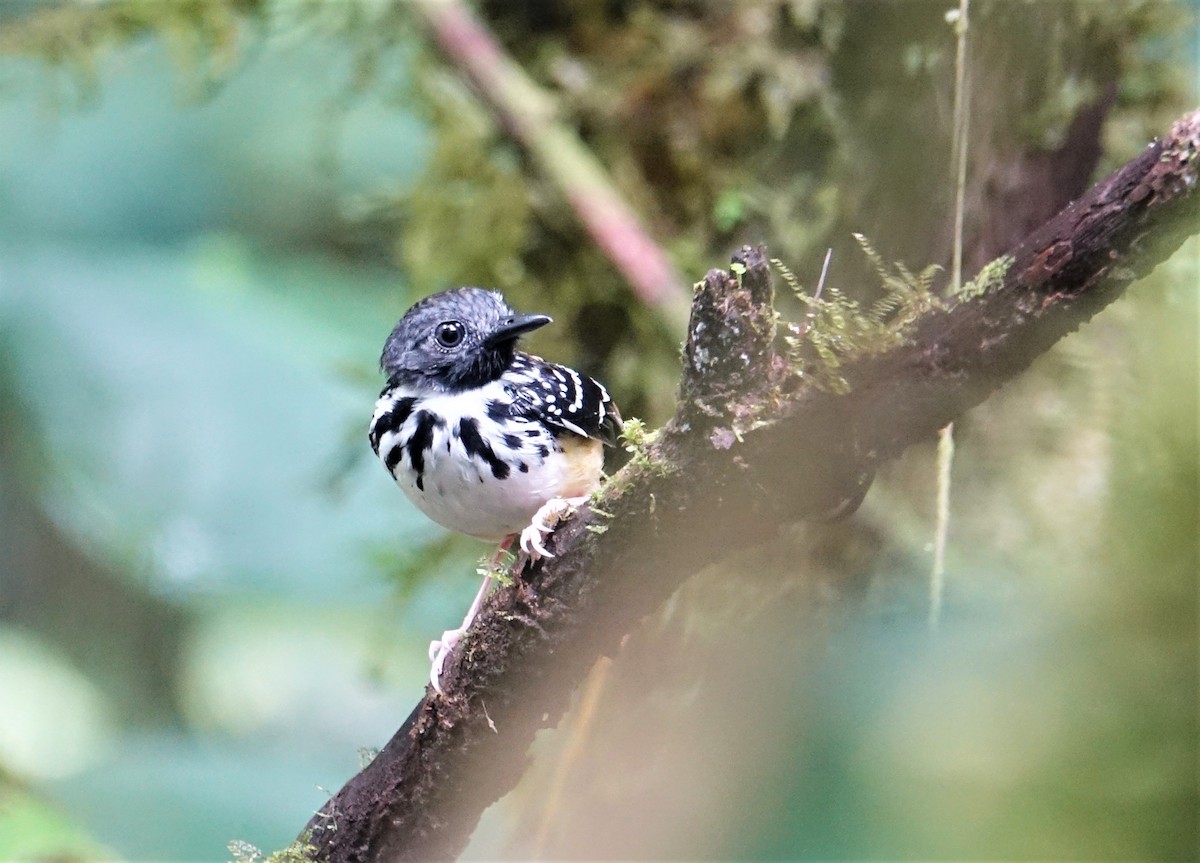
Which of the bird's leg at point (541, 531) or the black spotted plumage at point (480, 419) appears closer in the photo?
the bird's leg at point (541, 531)

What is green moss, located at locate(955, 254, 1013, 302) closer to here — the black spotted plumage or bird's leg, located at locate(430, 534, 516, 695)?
bird's leg, located at locate(430, 534, 516, 695)

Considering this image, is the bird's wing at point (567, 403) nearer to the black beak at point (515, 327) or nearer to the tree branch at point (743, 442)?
the black beak at point (515, 327)

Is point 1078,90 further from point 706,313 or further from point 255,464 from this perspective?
point 255,464

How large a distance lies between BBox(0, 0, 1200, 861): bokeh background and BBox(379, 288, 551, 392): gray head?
1.87 ft

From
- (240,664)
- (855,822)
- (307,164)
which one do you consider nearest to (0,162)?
(307,164)

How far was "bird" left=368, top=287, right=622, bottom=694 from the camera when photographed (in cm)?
179

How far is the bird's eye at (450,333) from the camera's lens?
6.61 ft

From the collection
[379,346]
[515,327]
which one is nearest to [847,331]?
[515,327]

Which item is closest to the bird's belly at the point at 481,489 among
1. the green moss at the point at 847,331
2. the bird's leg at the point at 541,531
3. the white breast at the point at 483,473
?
the white breast at the point at 483,473

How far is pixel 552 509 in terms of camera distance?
1.45 meters

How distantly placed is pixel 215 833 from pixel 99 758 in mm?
472

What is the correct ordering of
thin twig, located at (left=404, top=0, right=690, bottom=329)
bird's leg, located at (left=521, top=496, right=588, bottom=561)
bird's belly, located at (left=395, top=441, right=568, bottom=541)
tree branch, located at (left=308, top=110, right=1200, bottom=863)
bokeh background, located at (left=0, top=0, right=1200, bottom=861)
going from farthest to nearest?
thin twig, located at (left=404, top=0, right=690, bottom=329), bokeh background, located at (left=0, top=0, right=1200, bottom=861), bird's belly, located at (left=395, top=441, right=568, bottom=541), bird's leg, located at (left=521, top=496, right=588, bottom=561), tree branch, located at (left=308, top=110, right=1200, bottom=863)

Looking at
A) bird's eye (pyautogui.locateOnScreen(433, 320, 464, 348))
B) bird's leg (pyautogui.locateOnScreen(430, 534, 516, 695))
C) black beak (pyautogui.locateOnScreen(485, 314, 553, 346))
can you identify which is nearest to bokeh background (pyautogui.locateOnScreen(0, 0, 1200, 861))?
bird's leg (pyautogui.locateOnScreen(430, 534, 516, 695))

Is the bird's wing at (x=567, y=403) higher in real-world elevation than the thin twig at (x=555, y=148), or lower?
lower
